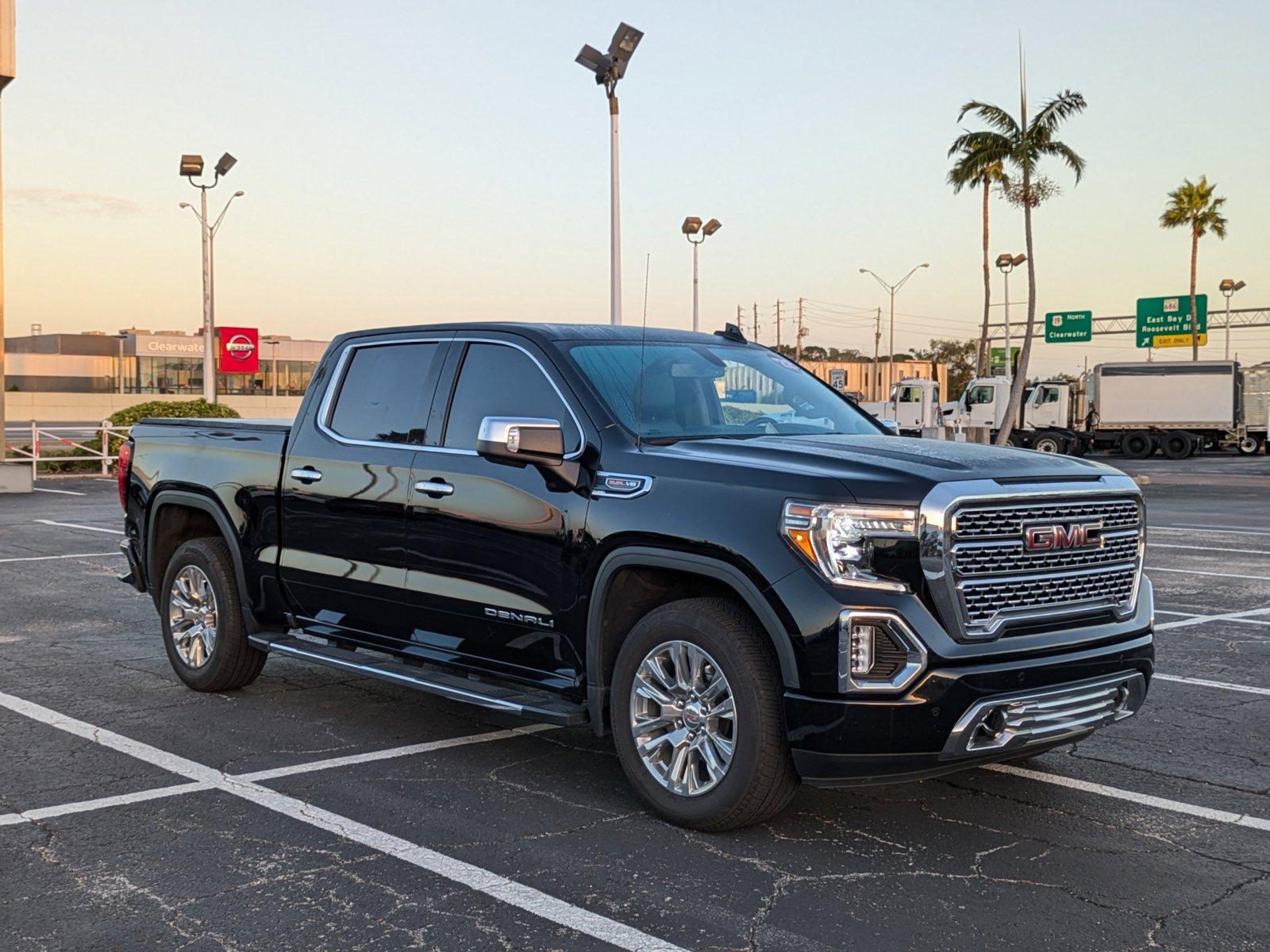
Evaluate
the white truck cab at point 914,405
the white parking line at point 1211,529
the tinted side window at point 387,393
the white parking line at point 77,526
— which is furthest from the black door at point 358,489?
the white truck cab at point 914,405

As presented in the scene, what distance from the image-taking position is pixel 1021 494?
4.90m

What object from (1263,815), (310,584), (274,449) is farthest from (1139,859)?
(274,449)

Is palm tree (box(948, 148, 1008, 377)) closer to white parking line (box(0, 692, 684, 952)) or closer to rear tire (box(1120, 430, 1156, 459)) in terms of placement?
rear tire (box(1120, 430, 1156, 459))

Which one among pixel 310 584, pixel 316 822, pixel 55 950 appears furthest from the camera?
pixel 310 584

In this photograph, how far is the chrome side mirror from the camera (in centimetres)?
547

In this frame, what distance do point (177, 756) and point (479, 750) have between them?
4.51 ft

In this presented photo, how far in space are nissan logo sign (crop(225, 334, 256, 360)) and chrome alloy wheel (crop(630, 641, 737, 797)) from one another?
140 feet

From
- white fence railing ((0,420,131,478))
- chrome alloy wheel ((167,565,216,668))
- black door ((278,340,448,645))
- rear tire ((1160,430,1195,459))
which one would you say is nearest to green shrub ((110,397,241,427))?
white fence railing ((0,420,131,478))

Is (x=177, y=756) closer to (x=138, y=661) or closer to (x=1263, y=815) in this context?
(x=138, y=661)

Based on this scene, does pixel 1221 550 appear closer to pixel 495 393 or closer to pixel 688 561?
pixel 495 393

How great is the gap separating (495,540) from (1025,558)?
2190 millimetres

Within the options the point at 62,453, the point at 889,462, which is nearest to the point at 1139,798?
the point at 889,462

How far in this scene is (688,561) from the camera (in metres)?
5.05

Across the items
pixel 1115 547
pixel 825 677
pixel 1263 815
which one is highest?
pixel 1115 547
